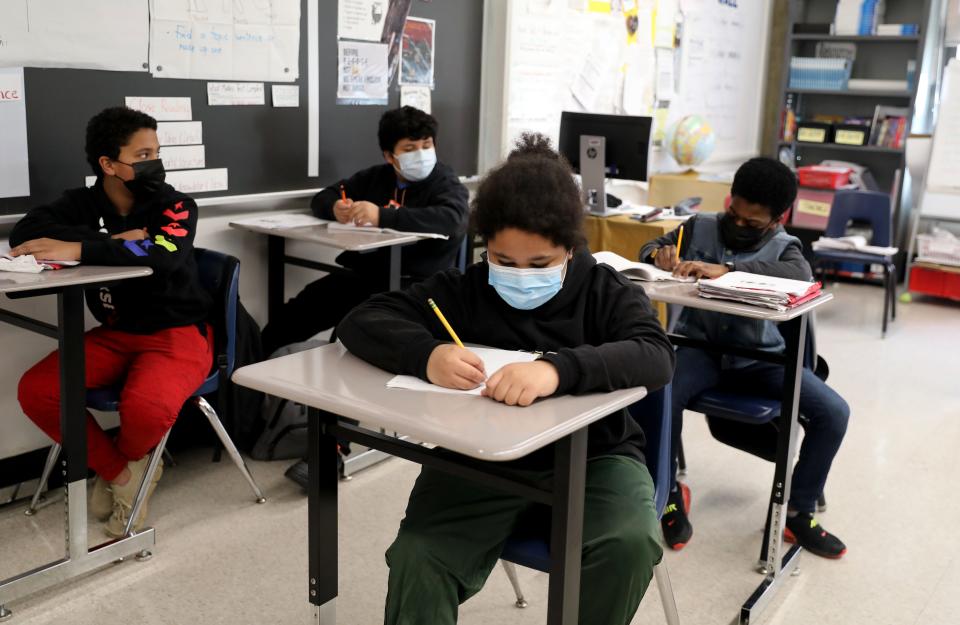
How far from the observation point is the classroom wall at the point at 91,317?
2732 millimetres

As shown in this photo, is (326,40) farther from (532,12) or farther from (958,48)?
(958,48)

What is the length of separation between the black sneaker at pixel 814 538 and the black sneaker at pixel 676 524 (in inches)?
10.5

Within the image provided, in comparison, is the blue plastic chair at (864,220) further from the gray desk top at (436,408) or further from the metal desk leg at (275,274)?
the gray desk top at (436,408)

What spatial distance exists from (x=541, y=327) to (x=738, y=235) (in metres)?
1.12

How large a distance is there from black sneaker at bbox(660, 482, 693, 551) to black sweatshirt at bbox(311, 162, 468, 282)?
1251mm

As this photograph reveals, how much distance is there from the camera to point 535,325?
166 centimetres

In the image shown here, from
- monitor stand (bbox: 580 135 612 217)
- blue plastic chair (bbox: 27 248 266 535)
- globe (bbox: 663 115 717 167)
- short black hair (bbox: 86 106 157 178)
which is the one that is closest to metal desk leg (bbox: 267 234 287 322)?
blue plastic chair (bbox: 27 248 266 535)

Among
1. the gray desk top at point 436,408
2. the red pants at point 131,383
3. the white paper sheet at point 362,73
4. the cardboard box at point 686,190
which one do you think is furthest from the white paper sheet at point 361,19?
the cardboard box at point 686,190

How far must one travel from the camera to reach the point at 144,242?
2.39 m

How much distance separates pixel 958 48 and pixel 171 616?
6.40m

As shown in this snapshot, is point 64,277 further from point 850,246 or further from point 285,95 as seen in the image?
point 850,246

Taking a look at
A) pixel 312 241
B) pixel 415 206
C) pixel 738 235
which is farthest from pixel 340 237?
pixel 738 235

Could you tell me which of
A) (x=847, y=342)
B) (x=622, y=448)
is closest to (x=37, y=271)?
(x=622, y=448)

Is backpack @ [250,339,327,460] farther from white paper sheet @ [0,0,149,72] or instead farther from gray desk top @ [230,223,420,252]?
white paper sheet @ [0,0,149,72]
